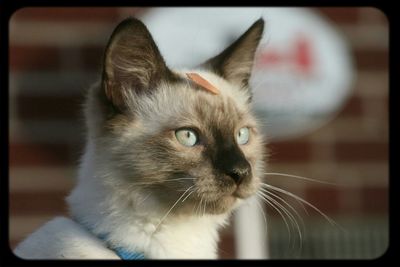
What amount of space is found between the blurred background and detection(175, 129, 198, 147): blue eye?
6.12ft

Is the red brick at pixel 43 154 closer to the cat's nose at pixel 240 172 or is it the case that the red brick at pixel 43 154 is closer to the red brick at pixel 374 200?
the red brick at pixel 374 200

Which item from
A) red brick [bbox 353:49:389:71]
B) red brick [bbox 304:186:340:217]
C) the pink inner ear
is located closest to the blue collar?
the pink inner ear

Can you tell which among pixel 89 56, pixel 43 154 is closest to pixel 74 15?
pixel 89 56

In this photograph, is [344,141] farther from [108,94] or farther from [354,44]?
[108,94]

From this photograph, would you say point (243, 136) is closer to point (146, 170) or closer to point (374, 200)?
point (146, 170)

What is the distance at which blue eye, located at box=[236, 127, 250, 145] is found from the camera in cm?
117

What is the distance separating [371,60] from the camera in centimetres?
360

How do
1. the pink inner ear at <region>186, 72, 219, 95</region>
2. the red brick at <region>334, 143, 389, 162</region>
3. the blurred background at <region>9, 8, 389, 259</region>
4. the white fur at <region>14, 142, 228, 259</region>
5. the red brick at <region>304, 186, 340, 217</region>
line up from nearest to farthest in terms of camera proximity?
the white fur at <region>14, 142, 228, 259</region> < the pink inner ear at <region>186, 72, 219, 95</region> < the blurred background at <region>9, 8, 389, 259</region> < the red brick at <region>304, 186, 340, 217</region> < the red brick at <region>334, 143, 389, 162</region>

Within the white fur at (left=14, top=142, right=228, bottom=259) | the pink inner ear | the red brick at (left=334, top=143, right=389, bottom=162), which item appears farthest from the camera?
the red brick at (left=334, top=143, right=389, bottom=162)

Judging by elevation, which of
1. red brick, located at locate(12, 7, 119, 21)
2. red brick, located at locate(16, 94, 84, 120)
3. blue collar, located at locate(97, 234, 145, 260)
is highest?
blue collar, located at locate(97, 234, 145, 260)

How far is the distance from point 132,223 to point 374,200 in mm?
2698

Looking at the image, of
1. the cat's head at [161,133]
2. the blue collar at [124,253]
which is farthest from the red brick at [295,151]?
the blue collar at [124,253]

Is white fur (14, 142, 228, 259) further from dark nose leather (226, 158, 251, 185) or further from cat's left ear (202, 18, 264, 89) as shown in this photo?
cat's left ear (202, 18, 264, 89)
